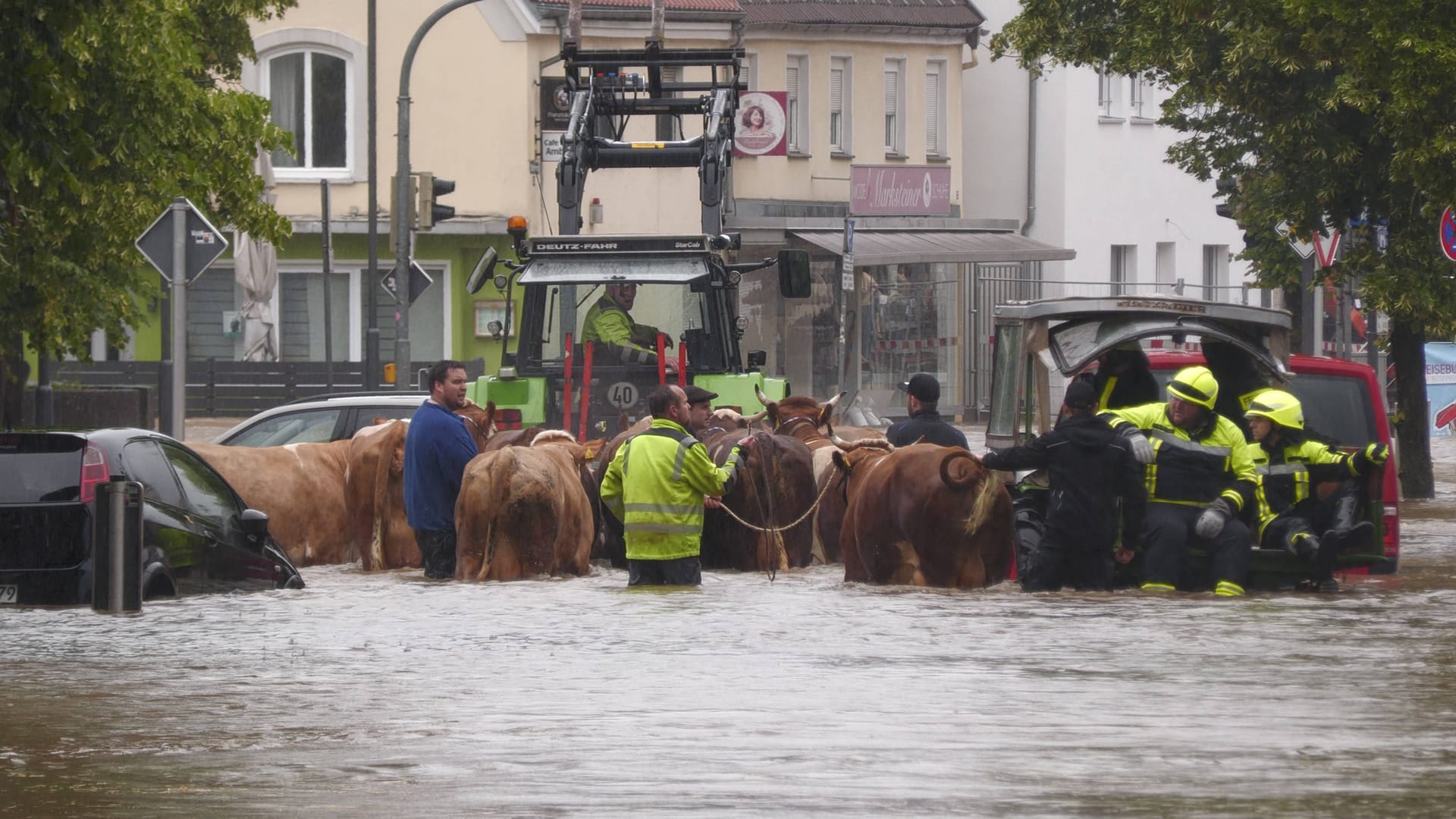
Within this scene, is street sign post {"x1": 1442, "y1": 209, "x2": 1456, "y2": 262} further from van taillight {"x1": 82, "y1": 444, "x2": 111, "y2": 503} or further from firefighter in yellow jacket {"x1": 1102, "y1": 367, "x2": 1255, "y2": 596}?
van taillight {"x1": 82, "y1": 444, "x2": 111, "y2": 503}

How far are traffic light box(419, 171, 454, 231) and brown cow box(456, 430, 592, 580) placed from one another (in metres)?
15.7

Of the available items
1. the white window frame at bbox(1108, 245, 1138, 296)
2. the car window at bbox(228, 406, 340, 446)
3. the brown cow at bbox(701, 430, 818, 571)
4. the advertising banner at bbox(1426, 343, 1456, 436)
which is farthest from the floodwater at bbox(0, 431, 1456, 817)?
the white window frame at bbox(1108, 245, 1138, 296)

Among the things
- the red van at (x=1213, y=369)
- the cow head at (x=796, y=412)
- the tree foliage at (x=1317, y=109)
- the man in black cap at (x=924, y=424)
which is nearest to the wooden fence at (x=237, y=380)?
the tree foliage at (x=1317, y=109)

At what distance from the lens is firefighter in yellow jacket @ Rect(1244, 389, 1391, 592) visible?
551 inches

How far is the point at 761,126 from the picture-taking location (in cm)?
4203

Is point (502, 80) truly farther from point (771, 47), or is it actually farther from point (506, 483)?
point (506, 483)

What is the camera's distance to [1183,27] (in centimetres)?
2438

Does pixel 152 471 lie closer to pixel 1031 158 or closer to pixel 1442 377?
pixel 1442 377

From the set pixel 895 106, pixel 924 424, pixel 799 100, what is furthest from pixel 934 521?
pixel 895 106

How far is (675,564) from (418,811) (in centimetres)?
705

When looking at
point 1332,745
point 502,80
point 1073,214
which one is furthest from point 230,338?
point 1332,745

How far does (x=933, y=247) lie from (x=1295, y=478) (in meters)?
29.2

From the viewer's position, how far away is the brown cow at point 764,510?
1602 cm

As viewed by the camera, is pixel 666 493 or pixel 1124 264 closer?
pixel 666 493
